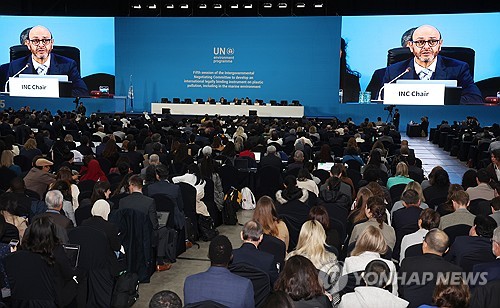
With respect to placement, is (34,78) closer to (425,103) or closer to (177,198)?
(425,103)

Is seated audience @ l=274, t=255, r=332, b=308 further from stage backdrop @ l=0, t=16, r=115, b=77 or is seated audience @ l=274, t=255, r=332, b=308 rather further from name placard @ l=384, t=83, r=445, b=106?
stage backdrop @ l=0, t=16, r=115, b=77

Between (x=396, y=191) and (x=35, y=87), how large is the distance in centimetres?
2263

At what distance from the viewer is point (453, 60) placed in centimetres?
2584

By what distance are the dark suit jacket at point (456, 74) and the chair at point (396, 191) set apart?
1928cm

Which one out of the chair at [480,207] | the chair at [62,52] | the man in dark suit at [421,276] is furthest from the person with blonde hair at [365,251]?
the chair at [62,52]

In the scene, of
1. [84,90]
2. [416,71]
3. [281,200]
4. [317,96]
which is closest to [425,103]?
[416,71]

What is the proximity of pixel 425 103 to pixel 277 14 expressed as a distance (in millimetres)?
8199

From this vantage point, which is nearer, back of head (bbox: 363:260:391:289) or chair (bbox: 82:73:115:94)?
back of head (bbox: 363:260:391:289)

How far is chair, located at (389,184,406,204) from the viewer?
310 inches

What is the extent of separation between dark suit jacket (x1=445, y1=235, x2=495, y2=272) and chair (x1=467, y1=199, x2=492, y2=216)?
1.62 meters

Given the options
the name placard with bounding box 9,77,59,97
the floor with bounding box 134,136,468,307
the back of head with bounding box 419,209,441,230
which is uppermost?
the name placard with bounding box 9,77,59,97

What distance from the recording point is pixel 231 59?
2802cm

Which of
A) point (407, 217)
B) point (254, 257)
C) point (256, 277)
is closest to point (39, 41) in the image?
point (407, 217)

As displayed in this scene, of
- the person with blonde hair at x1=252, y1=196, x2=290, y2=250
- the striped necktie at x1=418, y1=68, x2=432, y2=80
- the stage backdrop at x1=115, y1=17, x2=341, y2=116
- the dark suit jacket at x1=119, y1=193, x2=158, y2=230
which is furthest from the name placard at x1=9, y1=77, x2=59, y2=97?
the person with blonde hair at x1=252, y1=196, x2=290, y2=250
